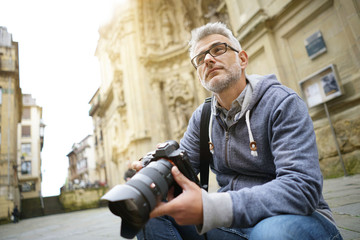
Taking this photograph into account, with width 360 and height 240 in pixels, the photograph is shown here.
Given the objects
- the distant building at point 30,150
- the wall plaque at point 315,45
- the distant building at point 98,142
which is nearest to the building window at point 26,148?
the distant building at point 30,150

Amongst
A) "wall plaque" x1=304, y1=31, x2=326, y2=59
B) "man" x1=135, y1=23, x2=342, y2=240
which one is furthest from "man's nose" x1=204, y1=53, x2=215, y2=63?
"wall plaque" x1=304, y1=31, x2=326, y2=59

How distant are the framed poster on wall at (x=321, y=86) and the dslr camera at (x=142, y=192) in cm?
450

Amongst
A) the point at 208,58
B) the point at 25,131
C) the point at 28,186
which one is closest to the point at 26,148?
the point at 25,131

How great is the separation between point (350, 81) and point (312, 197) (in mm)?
4483

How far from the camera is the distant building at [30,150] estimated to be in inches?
1243

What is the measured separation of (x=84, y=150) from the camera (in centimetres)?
4756

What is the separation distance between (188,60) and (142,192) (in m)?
11.9

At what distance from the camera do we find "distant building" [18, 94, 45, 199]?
31578 millimetres

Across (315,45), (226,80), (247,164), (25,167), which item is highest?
(25,167)

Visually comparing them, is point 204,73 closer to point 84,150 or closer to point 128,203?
point 128,203

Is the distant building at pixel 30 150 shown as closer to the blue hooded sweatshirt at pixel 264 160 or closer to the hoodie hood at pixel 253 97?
the blue hooded sweatshirt at pixel 264 160

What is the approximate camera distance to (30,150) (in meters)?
33.7

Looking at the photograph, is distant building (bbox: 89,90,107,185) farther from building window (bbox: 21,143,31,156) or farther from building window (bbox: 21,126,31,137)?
building window (bbox: 21,143,31,156)

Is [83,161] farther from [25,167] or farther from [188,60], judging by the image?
[188,60]
